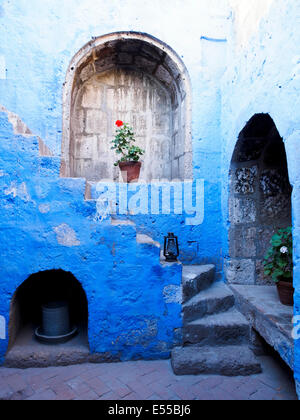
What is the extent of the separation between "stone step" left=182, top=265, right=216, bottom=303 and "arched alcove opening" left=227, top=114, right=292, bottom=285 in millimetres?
263

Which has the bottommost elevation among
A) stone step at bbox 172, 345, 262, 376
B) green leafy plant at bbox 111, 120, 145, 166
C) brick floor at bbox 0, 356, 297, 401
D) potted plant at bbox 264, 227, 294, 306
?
brick floor at bbox 0, 356, 297, 401

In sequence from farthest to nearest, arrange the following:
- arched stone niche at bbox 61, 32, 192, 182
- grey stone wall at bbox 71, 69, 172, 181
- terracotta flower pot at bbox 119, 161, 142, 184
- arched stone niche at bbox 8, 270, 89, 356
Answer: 1. grey stone wall at bbox 71, 69, 172, 181
2. arched stone niche at bbox 61, 32, 192, 182
3. terracotta flower pot at bbox 119, 161, 142, 184
4. arched stone niche at bbox 8, 270, 89, 356

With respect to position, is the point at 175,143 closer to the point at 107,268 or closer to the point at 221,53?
the point at 221,53

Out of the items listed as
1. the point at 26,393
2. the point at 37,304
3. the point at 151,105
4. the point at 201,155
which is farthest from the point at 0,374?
the point at 151,105

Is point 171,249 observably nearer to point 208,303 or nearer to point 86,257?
point 208,303

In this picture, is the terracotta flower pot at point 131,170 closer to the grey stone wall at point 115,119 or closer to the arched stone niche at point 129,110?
the arched stone niche at point 129,110

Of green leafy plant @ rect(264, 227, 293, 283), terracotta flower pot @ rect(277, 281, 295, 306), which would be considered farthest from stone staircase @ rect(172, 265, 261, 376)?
green leafy plant @ rect(264, 227, 293, 283)

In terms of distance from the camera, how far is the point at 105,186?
4012mm

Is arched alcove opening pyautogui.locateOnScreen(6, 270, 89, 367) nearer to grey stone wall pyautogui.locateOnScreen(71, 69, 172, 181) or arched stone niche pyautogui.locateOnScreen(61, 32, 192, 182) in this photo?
arched stone niche pyautogui.locateOnScreen(61, 32, 192, 182)

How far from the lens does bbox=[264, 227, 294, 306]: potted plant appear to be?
2.90m

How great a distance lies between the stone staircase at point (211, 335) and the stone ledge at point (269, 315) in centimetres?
14

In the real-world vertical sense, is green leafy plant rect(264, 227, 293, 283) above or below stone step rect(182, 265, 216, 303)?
above

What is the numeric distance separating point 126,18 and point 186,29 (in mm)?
902

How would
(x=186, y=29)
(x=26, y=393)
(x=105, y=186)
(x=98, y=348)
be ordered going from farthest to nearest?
(x=186, y=29)
(x=105, y=186)
(x=98, y=348)
(x=26, y=393)
